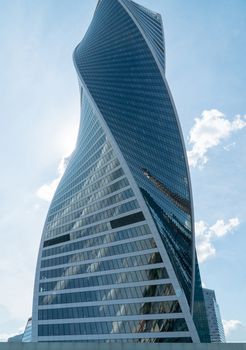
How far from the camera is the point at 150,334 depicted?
232 ft

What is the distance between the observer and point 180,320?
69.7 meters

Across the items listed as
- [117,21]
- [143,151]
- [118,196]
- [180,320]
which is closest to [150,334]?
[180,320]

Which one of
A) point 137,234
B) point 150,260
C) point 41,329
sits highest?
point 137,234

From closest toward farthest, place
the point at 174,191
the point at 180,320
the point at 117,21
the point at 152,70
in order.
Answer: the point at 180,320 < the point at 174,191 < the point at 152,70 < the point at 117,21

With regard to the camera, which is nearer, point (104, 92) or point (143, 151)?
point (143, 151)

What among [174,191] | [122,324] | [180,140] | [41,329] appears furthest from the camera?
[180,140]

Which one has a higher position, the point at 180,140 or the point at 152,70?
the point at 152,70

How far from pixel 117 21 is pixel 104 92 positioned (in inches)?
2329

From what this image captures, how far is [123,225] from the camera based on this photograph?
3430 inches

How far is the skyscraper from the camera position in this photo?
246 feet

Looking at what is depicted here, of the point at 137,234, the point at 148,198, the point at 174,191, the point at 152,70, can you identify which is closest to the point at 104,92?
the point at 152,70

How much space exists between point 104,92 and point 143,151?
2865 centimetres

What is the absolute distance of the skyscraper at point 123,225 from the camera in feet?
246

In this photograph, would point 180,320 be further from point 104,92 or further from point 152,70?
point 152,70
